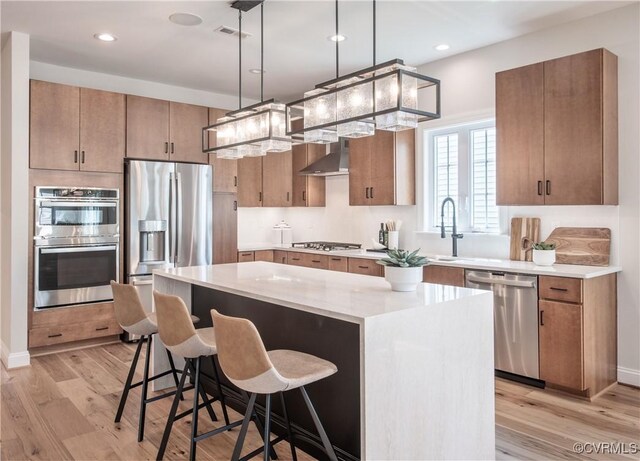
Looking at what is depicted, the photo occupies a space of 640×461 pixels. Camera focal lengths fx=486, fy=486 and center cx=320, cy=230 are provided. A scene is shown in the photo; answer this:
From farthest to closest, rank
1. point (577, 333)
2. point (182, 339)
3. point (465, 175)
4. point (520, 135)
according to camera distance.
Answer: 1. point (465, 175)
2. point (520, 135)
3. point (577, 333)
4. point (182, 339)

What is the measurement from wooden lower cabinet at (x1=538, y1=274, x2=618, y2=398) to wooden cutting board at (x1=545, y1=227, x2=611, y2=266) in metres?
0.20

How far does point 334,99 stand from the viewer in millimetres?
2666

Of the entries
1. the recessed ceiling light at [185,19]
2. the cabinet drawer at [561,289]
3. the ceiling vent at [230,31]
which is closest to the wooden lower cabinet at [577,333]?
the cabinet drawer at [561,289]

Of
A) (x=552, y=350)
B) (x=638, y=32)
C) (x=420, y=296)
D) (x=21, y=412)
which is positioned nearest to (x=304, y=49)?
(x=638, y=32)

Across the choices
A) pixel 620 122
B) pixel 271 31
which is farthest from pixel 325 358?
pixel 620 122

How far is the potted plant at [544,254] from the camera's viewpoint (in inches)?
148

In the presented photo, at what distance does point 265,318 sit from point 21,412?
1.76m

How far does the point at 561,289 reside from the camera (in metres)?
3.49

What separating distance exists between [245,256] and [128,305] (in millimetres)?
2969

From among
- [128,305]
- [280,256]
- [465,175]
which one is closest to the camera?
[128,305]

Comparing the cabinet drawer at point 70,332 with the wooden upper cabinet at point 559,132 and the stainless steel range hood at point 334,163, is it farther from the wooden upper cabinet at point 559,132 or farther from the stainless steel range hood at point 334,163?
the wooden upper cabinet at point 559,132

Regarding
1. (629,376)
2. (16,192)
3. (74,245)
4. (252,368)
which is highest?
(16,192)

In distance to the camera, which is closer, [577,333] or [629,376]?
[577,333]

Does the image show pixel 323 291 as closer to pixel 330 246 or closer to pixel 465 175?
pixel 465 175
